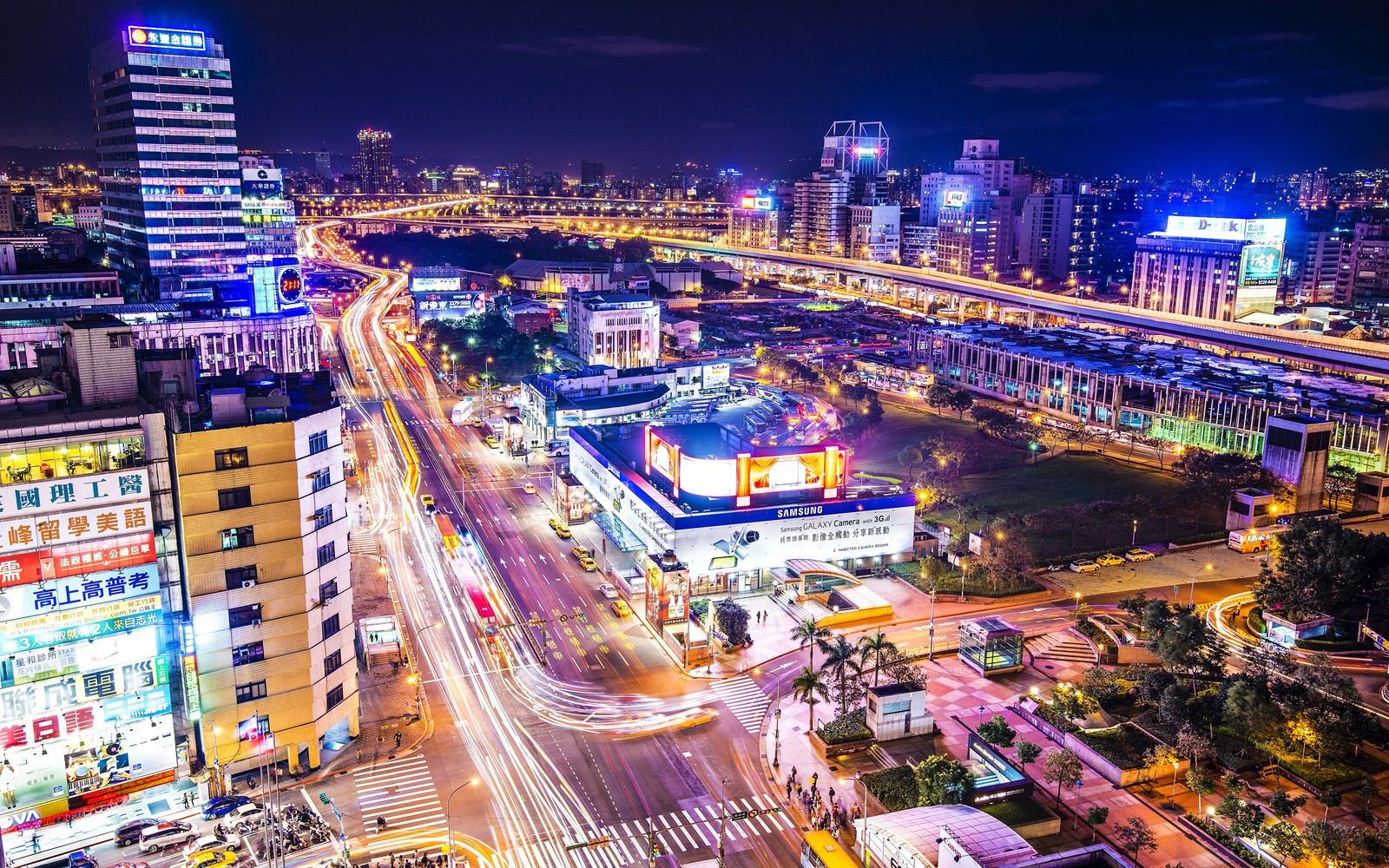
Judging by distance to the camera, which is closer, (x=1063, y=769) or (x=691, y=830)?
(x=691, y=830)

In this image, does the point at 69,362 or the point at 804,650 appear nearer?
the point at 69,362

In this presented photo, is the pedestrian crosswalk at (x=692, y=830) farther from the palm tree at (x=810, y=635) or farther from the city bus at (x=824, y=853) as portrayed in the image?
the palm tree at (x=810, y=635)

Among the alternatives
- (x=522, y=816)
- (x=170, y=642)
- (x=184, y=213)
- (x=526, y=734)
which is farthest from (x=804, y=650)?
(x=184, y=213)

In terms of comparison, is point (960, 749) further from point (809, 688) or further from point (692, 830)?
point (692, 830)

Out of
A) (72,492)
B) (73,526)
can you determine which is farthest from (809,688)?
(72,492)

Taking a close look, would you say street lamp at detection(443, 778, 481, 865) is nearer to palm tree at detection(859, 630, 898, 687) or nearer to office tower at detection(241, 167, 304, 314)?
palm tree at detection(859, 630, 898, 687)

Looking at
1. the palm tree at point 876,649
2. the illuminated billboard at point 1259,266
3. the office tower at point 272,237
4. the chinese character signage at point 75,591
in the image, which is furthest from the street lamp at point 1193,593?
the illuminated billboard at point 1259,266

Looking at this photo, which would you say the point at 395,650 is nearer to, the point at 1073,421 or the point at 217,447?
the point at 217,447
